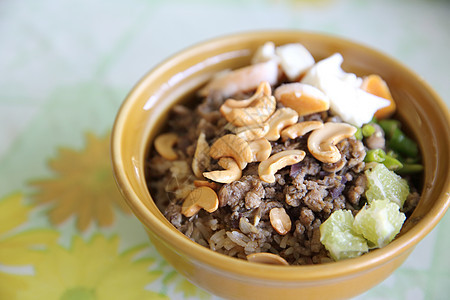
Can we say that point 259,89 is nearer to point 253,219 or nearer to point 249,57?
point 249,57

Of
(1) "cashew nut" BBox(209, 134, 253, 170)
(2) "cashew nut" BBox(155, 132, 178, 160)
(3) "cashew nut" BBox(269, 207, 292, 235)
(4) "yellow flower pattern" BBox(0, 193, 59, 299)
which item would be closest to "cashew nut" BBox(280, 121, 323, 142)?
(1) "cashew nut" BBox(209, 134, 253, 170)

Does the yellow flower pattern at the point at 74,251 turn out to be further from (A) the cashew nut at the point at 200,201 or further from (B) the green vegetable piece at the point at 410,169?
(B) the green vegetable piece at the point at 410,169

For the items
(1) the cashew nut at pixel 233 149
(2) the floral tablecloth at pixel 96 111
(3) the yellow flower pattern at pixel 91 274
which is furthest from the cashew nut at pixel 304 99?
(3) the yellow flower pattern at pixel 91 274

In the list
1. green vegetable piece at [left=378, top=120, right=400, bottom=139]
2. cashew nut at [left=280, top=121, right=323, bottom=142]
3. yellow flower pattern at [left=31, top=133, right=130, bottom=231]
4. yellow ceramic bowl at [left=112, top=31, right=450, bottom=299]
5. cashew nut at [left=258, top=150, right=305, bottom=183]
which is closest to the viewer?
yellow ceramic bowl at [left=112, top=31, right=450, bottom=299]

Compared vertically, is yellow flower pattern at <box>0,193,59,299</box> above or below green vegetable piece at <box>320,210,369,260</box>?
below

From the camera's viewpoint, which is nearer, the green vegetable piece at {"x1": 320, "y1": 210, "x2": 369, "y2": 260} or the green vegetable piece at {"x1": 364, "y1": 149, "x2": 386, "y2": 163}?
the green vegetable piece at {"x1": 320, "y1": 210, "x2": 369, "y2": 260}

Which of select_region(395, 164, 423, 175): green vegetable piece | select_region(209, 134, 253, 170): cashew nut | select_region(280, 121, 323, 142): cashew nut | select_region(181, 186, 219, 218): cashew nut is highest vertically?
select_region(280, 121, 323, 142): cashew nut

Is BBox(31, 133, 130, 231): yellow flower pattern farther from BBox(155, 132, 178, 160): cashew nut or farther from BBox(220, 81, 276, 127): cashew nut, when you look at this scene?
BBox(220, 81, 276, 127): cashew nut

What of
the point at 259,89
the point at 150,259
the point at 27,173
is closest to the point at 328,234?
the point at 259,89
